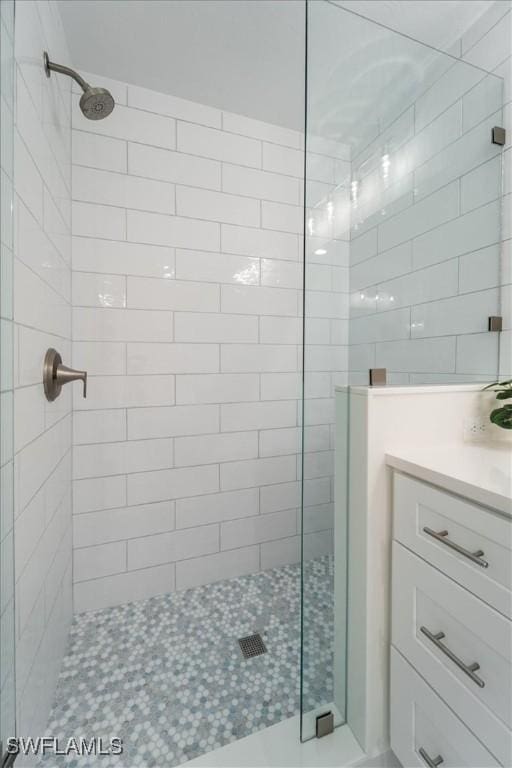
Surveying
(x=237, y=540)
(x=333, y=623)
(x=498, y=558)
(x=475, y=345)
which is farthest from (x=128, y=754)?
(x=475, y=345)

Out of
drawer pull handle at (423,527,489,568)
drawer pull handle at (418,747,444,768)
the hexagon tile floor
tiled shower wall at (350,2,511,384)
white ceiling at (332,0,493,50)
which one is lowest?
the hexagon tile floor

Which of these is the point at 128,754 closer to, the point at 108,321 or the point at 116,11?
the point at 108,321

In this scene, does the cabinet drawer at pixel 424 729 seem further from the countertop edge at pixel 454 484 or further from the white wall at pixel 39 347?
the white wall at pixel 39 347

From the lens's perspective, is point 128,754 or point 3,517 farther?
point 128,754

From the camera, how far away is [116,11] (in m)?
1.21

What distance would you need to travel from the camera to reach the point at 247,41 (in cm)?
132

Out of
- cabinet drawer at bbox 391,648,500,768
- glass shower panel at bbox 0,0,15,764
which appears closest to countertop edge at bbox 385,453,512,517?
cabinet drawer at bbox 391,648,500,768

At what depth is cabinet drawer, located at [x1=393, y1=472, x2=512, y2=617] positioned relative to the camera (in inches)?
24.2

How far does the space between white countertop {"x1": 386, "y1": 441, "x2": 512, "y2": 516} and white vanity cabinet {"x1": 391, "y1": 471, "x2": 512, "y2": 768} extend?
29 mm

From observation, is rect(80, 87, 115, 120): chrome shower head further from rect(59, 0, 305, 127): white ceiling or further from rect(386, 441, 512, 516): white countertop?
rect(386, 441, 512, 516): white countertop

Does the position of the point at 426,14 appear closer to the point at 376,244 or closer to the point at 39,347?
the point at 376,244

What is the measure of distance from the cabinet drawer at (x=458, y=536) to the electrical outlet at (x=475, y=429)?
31cm

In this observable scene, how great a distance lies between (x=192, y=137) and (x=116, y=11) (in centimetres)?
48

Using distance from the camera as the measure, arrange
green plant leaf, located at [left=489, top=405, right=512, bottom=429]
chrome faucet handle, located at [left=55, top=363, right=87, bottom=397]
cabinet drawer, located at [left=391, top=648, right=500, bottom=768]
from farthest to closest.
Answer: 1. chrome faucet handle, located at [left=55, top=363, right=87, bottom=397]
2. green plant leaf, located at [left=489, top=405, right=512, bottom=429]
3. cabinet drawer, located at [left=391, top=648, right=500, bottom=768]
